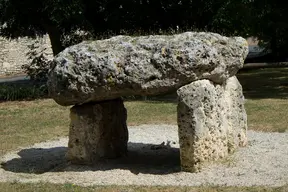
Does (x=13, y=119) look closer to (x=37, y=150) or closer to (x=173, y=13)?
(x=37, y=150)

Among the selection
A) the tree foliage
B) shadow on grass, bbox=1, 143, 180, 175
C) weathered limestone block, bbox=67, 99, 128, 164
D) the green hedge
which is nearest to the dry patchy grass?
shadow on grass, bbox=1, 143, 180, 175

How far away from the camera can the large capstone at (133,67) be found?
8.05m

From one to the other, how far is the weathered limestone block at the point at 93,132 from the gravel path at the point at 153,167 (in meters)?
0.19

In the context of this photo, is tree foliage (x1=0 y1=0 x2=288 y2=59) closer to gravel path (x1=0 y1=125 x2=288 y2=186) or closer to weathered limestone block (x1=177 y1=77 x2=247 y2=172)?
gravel path (x1=0 y1=125 x2=288 y2=186)

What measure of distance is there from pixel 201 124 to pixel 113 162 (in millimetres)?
2008

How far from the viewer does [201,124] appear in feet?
26.7

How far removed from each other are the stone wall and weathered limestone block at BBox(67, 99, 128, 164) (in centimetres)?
2628

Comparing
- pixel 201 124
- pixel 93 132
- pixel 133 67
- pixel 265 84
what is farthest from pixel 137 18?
pixel 201 124

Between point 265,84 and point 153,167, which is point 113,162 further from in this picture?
point 265,84

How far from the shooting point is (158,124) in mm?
13438

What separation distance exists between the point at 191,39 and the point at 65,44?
596 inches

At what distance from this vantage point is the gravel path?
7.89 m

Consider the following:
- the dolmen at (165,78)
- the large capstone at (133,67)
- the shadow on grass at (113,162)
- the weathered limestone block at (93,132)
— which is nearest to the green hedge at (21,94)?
the shadow on grass at (113,162)

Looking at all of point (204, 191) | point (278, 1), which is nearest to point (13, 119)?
point (204, 191)
